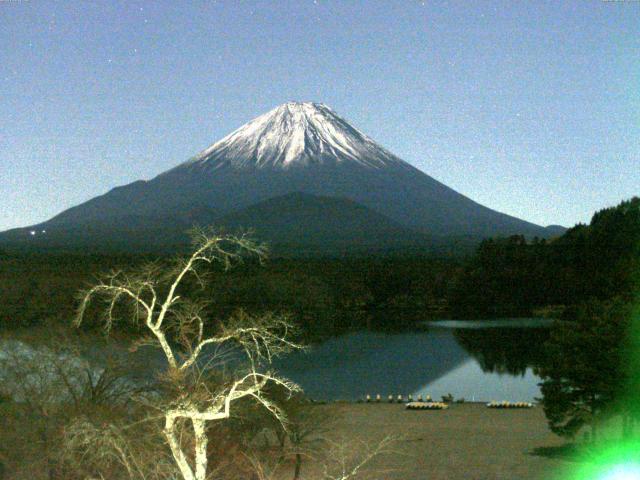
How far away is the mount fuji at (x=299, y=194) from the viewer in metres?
117

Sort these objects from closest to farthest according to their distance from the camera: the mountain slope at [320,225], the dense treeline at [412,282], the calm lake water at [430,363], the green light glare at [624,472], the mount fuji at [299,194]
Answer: the green light glare at [624,472], the calm lake water at [430,363], the dense treeline at [412,282], the mountain slope at [320,225], the mount fuji at [299,194]

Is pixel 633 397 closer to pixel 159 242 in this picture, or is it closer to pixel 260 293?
pixel 260 293

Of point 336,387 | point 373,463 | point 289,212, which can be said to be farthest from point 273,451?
point 289,212

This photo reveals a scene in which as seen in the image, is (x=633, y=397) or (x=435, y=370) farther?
(x=435, y=370)

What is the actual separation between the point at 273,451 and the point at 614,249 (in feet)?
152

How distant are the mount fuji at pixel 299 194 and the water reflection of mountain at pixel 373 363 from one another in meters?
66.5

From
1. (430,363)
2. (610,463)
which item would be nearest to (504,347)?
(430,363)

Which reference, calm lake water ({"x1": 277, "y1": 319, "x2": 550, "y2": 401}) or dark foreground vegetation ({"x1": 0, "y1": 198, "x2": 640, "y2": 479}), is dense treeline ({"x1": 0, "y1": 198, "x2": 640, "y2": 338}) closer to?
dark foreground vegetation ({"x1": 0, "y1": 198, "x2": 640, "y2": 479})

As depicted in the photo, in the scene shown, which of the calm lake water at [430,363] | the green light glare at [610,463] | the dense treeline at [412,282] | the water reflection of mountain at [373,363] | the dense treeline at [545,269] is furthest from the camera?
the dense treeline at [545,269]

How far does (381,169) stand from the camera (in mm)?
130750

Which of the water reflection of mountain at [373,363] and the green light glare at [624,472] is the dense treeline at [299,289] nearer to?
the water reflection of mountain at [373,363]

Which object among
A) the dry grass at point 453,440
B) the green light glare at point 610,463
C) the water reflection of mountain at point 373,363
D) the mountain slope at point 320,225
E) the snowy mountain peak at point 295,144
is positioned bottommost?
the water reflection of mountain at point 373,363

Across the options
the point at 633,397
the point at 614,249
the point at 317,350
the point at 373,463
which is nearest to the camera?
the point at 633,397

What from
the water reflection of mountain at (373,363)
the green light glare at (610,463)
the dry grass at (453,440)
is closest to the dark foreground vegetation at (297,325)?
the green light glare at (610,463)
